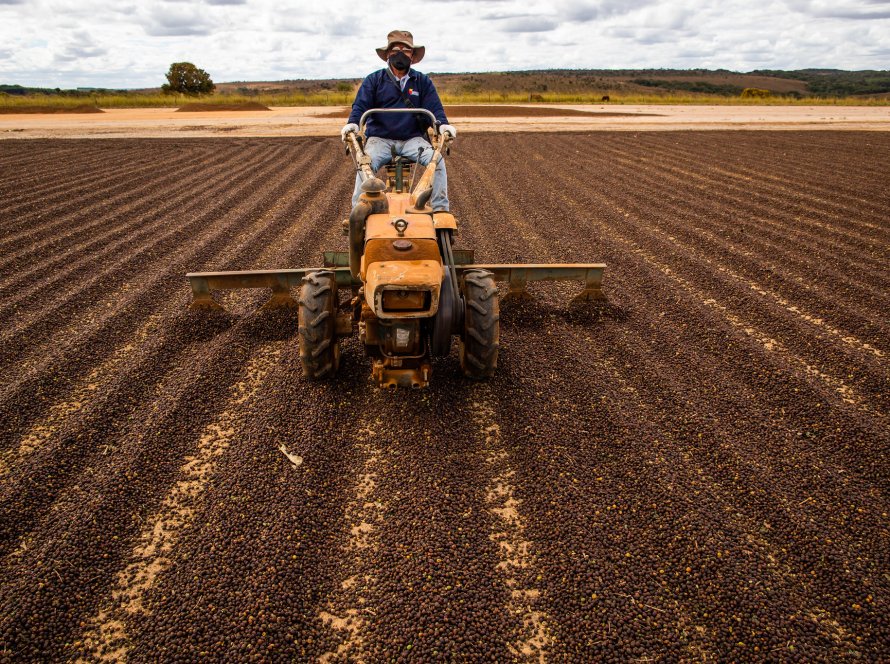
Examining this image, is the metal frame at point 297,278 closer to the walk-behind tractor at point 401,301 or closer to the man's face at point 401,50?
the walk-behind tractor at point 401,301

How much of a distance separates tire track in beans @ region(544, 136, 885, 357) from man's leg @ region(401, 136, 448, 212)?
355cm

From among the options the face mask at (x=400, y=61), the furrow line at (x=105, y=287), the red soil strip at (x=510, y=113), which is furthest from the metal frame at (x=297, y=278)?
the red soil strip at (x=510, y=113)

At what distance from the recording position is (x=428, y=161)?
536cm

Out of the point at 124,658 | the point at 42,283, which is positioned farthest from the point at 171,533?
the point at 42,283

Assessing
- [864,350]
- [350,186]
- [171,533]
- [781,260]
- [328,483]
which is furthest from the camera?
[350,186]

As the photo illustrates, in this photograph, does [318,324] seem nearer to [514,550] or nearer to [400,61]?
[514,550]

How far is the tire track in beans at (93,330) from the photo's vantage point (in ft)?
12.7

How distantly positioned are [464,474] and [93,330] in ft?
12.4

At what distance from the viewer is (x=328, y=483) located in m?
3.12

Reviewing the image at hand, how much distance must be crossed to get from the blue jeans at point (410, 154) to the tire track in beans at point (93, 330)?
246cm

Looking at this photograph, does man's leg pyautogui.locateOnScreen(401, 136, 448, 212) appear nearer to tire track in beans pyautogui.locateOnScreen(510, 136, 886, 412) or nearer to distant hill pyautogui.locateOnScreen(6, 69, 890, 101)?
tire track in beans pyautogui.locateOnScreen(510, 136, 886, 412)

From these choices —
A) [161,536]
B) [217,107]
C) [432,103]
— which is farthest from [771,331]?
[217,107]

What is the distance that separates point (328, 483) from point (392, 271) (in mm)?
1287

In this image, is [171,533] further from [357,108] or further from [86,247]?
[86,247]
